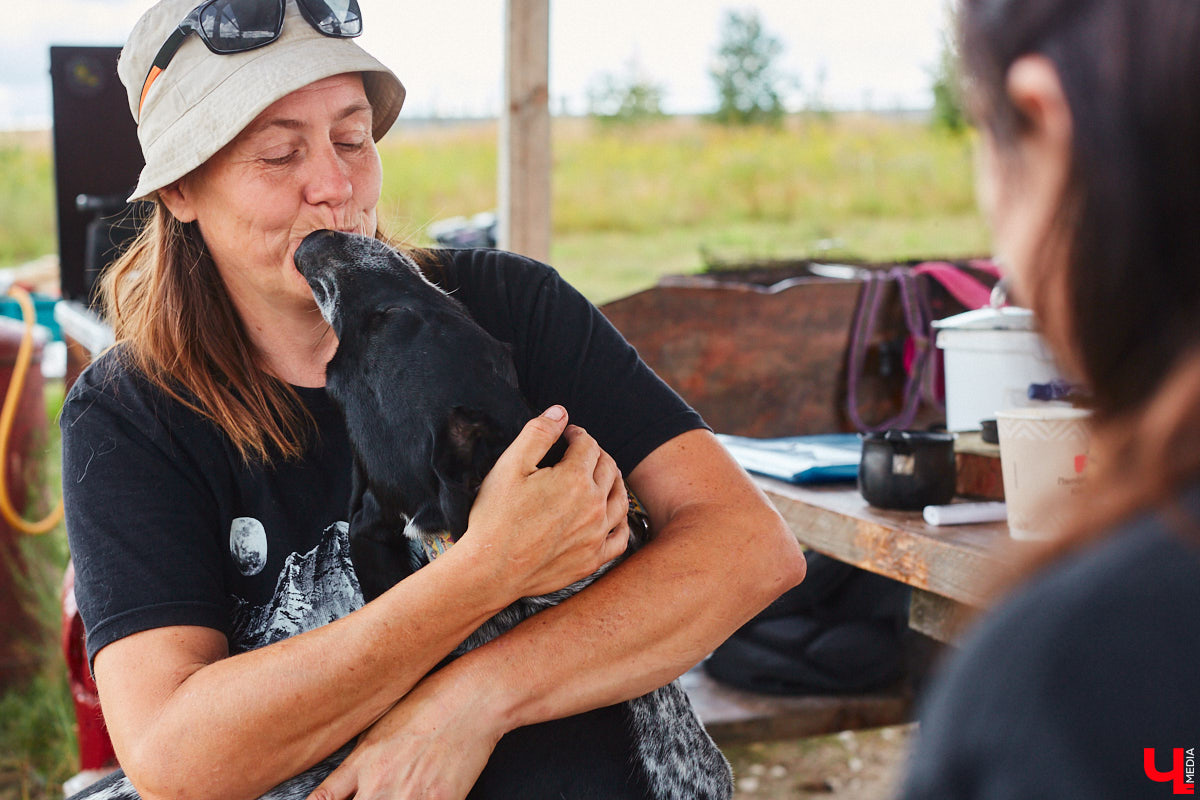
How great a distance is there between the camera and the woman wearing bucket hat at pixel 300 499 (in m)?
1.31

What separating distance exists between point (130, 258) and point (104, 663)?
810 millimetres

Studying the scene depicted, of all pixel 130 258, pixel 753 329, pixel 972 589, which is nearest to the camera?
pixel 972 589

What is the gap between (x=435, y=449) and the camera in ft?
4.49

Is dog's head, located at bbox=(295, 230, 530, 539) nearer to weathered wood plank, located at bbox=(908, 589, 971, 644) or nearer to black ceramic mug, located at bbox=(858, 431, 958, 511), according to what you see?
black ceramic mug, located at bbox=(858, 431, 958, 511)

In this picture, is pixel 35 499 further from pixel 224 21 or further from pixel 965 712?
pixel 965 712

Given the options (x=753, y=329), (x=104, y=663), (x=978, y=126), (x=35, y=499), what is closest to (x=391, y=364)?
(x=104, y=663)

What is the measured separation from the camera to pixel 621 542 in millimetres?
1441

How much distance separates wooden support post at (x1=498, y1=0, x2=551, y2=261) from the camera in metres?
3.03

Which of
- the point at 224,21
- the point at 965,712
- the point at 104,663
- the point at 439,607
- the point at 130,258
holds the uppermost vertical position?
the point at 224,21

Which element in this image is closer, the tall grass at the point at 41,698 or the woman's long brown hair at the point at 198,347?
the woman's long brown hair at the point at 198,347

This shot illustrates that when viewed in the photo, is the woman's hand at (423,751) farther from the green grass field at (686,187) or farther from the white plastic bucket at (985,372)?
the green grass field at (686,187)

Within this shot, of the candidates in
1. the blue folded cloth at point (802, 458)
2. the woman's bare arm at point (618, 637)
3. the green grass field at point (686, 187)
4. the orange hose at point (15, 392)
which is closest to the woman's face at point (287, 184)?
the woman's bare arm at point (618, 637)

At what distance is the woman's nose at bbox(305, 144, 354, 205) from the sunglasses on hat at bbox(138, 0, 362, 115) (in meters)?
0.19
